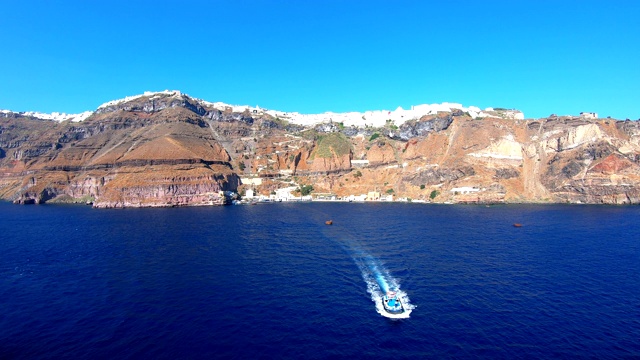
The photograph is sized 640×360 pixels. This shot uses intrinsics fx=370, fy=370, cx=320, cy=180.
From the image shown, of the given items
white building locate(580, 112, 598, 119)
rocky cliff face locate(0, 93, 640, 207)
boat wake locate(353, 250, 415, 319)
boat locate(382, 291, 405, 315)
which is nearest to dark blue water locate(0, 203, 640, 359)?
boat wake locate(353, 250, 415, 319)

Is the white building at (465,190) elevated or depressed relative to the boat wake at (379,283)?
elevated

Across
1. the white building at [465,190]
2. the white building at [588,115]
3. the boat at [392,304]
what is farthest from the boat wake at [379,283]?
the white building at [588,115]

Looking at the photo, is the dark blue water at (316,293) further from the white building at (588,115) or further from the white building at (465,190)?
the white building at (588,115)

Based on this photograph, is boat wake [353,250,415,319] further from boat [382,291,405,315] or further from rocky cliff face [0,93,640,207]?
rocky cliff face [0,93,640,207]

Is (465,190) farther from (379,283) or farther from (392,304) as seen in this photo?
(392,304)

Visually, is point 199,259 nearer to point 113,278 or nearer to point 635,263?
point 113,278
